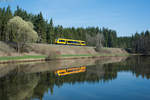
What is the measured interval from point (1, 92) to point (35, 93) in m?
3.01

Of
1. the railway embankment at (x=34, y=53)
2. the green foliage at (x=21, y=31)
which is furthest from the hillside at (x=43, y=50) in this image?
the green foliage at (x=21, y=31)

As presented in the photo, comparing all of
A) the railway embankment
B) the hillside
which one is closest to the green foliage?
the hillside

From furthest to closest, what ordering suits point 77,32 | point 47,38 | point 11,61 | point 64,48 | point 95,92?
point 77,32 → point 47,38 → point 64,48 → point 11,61 → point 95,92

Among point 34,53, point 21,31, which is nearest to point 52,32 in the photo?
point 34,53

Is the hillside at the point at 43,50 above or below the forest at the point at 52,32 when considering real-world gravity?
below

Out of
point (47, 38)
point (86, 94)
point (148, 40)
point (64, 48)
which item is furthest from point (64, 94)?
point (148, 40)

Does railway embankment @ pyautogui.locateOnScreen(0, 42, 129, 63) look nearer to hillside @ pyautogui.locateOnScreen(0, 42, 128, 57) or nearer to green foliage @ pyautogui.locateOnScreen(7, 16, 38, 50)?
hillside @ pyautogui.locateOnScreen(0, 42, 128, 57)

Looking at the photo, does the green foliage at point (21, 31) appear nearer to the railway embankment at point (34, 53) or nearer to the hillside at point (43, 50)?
the hillside at point (43, 50)

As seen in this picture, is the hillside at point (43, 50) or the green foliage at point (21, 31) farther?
the green foliage at point (21, 31)

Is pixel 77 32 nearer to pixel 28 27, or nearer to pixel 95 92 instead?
pixel 28 27

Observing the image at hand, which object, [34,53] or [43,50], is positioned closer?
[34,53]

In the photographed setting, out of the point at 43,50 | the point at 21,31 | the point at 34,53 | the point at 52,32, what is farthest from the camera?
the point at 52,32

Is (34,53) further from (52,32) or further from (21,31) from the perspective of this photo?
(52,32)

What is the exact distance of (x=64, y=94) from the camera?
1277cm
